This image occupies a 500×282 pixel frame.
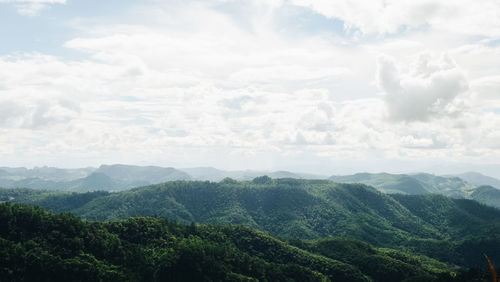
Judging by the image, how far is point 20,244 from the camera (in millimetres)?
136125

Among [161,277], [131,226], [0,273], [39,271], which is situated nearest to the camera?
[0,273]

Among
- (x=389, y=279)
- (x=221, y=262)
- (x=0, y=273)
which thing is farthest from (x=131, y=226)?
(x=389, y=279)

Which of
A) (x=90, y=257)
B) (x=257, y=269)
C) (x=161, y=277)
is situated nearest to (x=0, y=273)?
(x=90, y=257)

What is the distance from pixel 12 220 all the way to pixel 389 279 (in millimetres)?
199748

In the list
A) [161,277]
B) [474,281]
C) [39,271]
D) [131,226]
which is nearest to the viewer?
[39,271]

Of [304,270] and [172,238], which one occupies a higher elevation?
[172,238]

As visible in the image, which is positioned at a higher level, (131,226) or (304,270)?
(131,226)

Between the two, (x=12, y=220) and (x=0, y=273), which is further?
(x=12, y=220)

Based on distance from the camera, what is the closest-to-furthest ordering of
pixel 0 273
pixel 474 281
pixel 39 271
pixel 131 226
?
pixel 0 273
pixel 39 271
pixel 474 281
pixel 131 226

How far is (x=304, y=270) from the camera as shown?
611 ft

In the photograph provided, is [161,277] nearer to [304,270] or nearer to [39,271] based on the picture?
[39,271]

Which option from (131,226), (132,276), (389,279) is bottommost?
(389,279)

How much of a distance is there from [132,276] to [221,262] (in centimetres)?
4475

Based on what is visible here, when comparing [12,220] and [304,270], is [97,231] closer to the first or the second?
[12,220]
